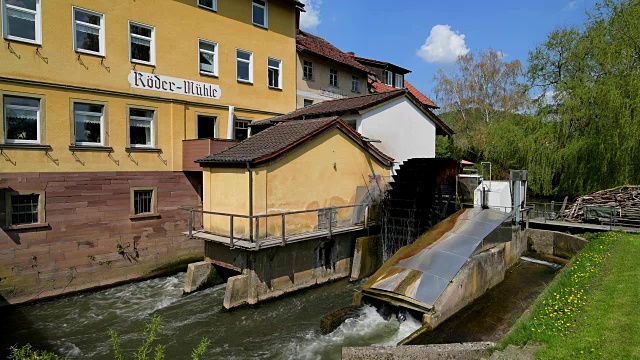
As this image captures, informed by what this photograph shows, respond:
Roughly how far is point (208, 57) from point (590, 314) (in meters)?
14.3

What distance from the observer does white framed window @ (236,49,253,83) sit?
54.6ft

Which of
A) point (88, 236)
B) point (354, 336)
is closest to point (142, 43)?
point (88, 236)

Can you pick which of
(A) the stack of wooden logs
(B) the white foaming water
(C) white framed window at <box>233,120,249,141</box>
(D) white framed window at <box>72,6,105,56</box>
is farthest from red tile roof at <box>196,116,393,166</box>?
(A) the stack of wooden logs

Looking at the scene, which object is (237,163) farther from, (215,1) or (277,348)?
(215,1)

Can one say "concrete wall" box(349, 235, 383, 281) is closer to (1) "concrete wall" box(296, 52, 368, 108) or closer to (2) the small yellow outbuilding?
(2) the small yellow outbuilding

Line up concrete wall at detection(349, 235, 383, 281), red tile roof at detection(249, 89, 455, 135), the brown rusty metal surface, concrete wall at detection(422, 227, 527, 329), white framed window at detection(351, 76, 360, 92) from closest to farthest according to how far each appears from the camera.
Result: concrete wall at detection(422, 227, 527, 329) < the brown rusty metal surface < concrete wall at detection(349, 235, 383, 281) < red tile roof at detection(249, 89, 455, 135) < white framed window at detection(351, 76, 360, 92)

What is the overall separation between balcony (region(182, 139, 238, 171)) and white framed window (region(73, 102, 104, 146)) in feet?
8.88

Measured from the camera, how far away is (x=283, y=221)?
10617 mm

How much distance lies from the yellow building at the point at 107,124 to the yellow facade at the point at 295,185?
116 inches

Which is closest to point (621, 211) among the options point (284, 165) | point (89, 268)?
point (284, 165)

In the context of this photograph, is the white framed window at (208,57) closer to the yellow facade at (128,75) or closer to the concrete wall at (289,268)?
the yellow facade at (128,75)

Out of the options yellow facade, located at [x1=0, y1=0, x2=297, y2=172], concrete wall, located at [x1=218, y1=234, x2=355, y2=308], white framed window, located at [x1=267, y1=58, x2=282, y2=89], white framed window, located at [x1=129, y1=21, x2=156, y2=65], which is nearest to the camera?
concrete wall, located at [x1=218, y1=234, x2=355, y2=308]

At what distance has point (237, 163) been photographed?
35.4 ft

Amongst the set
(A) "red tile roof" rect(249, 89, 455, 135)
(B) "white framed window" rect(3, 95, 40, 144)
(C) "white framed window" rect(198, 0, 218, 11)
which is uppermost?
(C) "white framed window" rect(198, 0, 218, 11)
